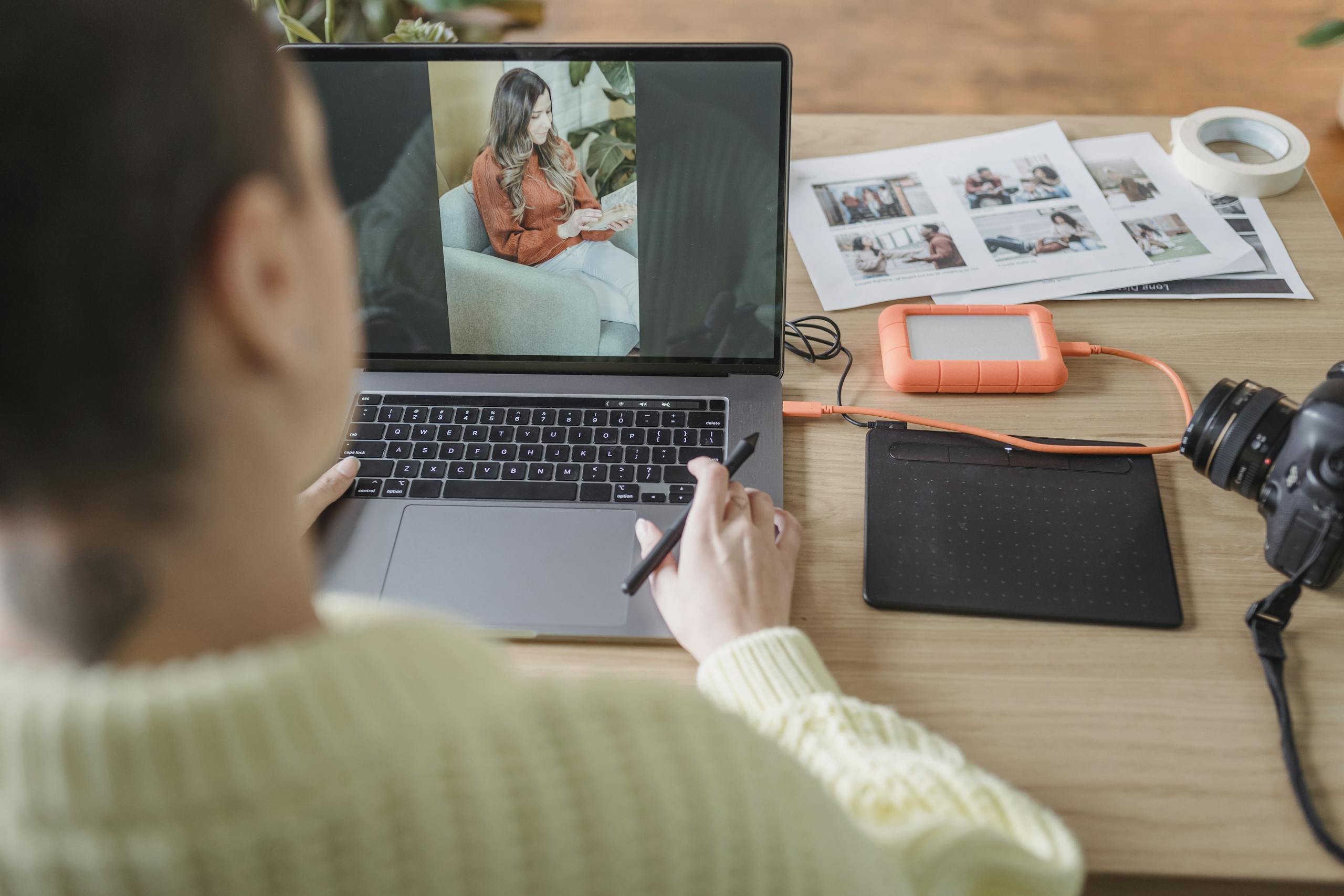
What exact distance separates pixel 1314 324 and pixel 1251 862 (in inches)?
22.0

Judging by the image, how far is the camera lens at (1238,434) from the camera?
69 cm

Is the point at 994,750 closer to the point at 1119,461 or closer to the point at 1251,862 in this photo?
the point at 1251,862

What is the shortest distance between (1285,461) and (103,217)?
0.70m

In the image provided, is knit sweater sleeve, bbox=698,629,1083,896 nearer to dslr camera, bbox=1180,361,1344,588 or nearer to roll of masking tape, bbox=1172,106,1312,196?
dslr camera, bbox=1180,361,1344,588

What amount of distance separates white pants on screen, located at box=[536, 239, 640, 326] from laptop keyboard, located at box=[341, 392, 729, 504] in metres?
0.07

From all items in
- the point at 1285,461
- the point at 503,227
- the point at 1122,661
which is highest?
the point at 503,227

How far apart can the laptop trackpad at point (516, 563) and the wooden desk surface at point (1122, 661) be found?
1.3 inches

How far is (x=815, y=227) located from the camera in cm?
104

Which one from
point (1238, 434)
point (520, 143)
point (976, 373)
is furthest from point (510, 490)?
point (1238, 434)

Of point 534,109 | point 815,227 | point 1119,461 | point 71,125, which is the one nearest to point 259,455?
point 71,125

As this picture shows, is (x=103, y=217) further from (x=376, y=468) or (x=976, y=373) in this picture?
(x=976, y=373)

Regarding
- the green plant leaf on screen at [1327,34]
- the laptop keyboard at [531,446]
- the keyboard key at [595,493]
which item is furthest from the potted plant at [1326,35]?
the keyboard key at [595,493]

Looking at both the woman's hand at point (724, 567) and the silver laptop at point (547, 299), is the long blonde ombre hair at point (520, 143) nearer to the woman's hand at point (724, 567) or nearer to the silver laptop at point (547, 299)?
the silver laptop at point (547, 299)

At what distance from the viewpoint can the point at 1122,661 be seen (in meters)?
0.66
